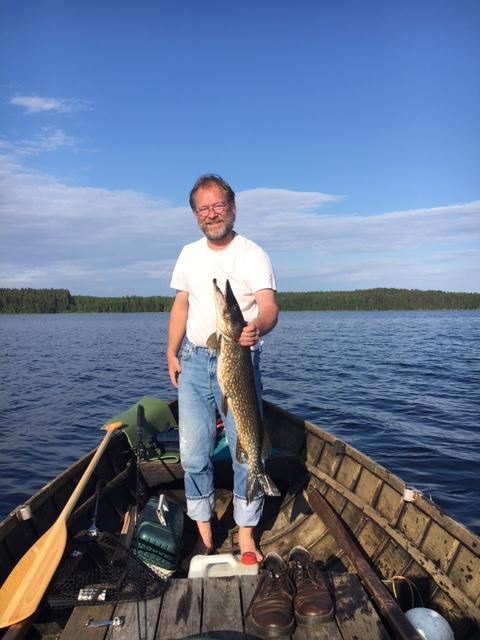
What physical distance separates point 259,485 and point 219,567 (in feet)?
2.66

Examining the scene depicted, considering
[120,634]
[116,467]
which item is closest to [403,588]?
[120,634]

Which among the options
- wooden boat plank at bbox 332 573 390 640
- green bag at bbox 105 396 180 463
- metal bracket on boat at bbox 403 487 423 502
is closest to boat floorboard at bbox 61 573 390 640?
wooden boat plank at bbox 332 573 390 640

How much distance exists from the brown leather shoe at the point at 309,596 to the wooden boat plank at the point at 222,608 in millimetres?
448

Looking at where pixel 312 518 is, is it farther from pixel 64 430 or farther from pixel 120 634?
pixel 64 430

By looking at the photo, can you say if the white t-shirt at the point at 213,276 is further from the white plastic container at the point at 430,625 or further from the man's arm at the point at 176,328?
the white plastic container at the point at 430,625

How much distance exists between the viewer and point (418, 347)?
120 ft

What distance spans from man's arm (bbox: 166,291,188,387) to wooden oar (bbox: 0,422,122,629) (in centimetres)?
161

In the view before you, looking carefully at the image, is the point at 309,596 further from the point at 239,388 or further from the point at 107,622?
the point at 239,388

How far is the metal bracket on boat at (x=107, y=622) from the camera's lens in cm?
343

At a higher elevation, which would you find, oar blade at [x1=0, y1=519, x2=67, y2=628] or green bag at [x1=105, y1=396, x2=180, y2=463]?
green bag at [x1=105, y1=396, x2=180, y2=463]

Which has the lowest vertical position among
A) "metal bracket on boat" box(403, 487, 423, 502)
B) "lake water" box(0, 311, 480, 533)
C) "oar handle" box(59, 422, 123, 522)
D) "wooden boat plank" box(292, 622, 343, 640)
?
"lake water" box(0, 311, 480, 533)

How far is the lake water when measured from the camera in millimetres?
10859

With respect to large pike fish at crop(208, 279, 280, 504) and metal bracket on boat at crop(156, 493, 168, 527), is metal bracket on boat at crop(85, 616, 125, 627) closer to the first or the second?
metal bracket on boat at crop(156, 493, 168, 527)

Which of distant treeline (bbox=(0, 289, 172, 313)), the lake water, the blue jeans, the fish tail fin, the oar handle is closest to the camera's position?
the oar handle
